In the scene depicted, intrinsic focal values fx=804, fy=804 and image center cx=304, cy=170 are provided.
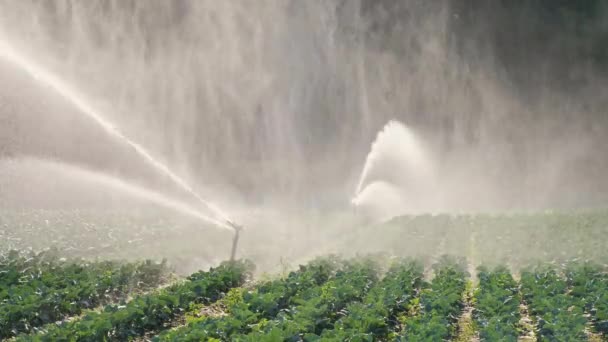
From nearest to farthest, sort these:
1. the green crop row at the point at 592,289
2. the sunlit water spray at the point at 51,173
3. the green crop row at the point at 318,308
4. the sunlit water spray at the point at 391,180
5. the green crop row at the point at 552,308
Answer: the green crop row at the point at 318,308 < the green crop row at the point at 552,308 < the green crop row at the point at 592,289 < the sunlit water spray at the point at 391,180 < the sunlit water spray at the point at 51,173

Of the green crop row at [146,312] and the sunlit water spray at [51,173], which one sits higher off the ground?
the sunlit water spray at [51,173]

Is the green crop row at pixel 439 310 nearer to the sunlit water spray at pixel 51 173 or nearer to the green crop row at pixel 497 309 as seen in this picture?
the green crop row at pixel 497 309

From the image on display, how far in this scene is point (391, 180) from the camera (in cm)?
4909

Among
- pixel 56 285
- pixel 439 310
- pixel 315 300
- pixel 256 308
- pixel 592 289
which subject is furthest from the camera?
pixel 592 289

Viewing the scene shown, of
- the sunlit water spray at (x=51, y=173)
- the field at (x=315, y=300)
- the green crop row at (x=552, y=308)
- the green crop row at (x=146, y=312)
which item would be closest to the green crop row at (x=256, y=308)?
the field at (x=315, y=300)

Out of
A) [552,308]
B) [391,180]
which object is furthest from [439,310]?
[391,180]

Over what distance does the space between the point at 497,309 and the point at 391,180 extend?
103 ft

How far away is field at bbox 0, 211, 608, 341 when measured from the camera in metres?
15.0

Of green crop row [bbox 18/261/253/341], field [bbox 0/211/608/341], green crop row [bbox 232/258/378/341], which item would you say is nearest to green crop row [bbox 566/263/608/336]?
field [bbox 0/211/608/341]

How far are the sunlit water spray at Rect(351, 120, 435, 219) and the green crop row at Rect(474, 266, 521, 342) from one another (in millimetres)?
20543

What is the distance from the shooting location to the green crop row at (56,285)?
54.5ft

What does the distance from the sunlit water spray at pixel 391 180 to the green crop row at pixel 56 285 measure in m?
21.5

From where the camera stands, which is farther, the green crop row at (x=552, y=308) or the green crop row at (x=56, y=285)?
the green crop row at (x=56, y=285)

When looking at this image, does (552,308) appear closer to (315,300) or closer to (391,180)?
(315,300)
